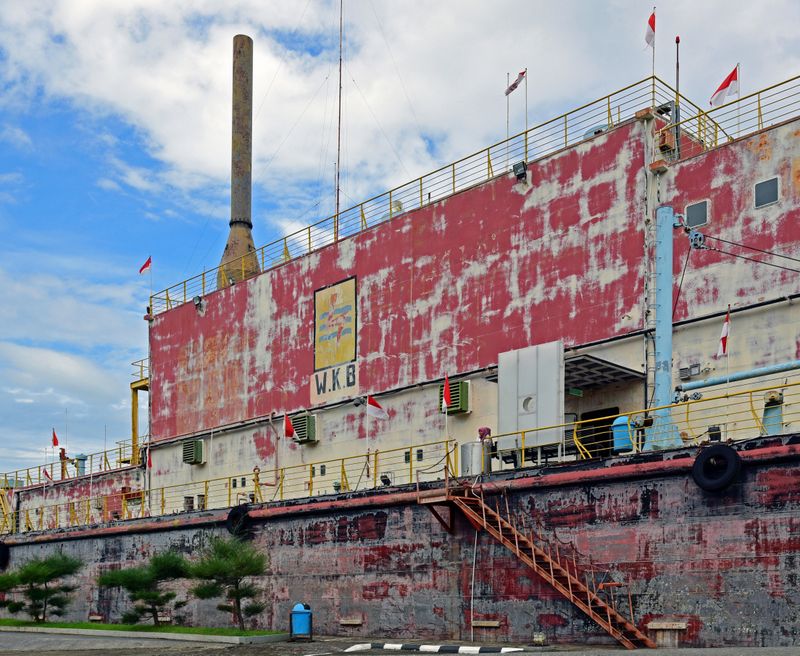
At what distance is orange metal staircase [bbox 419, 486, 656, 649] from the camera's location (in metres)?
18.2

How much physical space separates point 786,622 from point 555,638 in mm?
4379

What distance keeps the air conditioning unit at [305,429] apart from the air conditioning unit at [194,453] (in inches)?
207

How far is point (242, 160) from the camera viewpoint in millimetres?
42156

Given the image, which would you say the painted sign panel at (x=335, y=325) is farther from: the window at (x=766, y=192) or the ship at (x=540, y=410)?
the window at (x=766, y=192)

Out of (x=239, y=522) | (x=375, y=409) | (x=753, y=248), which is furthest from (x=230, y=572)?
(x=753, y=248)

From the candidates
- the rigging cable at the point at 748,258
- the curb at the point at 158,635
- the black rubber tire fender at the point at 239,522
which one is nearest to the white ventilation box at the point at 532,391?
the rigging cable at the point at 748,258

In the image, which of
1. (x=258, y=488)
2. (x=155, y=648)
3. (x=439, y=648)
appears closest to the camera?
(x=439, y=648)

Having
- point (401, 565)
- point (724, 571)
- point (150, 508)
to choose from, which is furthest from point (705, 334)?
point (150, 508)

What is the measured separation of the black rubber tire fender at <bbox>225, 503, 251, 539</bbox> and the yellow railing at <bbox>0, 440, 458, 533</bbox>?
1.10 metres

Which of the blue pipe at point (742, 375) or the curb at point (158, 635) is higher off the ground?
the blue pipe at point (742, 375)

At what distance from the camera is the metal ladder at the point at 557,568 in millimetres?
18203

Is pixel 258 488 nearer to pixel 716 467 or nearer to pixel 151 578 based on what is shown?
pixel 151 578

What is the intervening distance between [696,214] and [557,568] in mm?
8523

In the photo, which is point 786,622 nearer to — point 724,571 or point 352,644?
point 724,571
